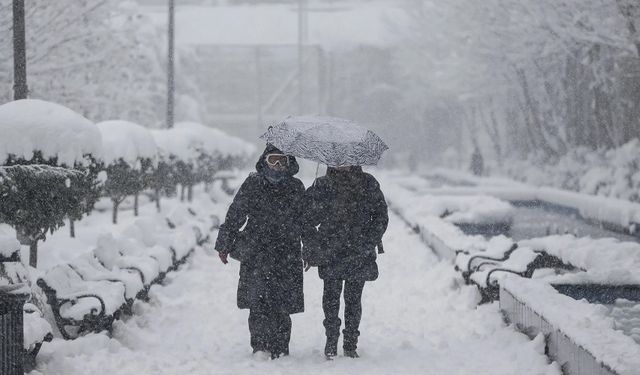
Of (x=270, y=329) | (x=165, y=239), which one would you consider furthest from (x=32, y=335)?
(x=165, y=239)

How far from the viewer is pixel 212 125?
203 feet

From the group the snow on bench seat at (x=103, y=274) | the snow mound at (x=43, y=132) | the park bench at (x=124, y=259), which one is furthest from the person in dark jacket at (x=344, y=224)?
the snow mound at (x=43, y=132)

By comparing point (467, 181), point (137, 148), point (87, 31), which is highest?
point (87, 31)

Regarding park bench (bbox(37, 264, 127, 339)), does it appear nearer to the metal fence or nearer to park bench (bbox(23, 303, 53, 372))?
park bench (bbox(23, 303, 53, 372))

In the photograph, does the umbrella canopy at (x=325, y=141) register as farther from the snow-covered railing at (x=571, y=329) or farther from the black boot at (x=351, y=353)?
the snow-covered railing at (x=571, y=329)

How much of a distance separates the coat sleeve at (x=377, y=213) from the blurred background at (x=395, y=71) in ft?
49.0

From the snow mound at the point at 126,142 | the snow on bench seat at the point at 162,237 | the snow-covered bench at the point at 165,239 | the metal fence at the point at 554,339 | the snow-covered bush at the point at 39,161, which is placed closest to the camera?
the metal fence at the point at 554,339

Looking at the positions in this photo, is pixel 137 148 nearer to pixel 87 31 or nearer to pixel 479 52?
pixel 87 31

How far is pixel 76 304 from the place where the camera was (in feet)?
25.3

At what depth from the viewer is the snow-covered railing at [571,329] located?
552cm

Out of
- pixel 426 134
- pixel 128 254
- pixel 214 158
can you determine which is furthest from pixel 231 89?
pixel 128 254

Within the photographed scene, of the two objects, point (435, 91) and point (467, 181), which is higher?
point (435, 91)

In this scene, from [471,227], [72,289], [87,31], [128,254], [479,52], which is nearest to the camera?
[72,289]

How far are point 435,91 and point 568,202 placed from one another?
2764 centimetres
